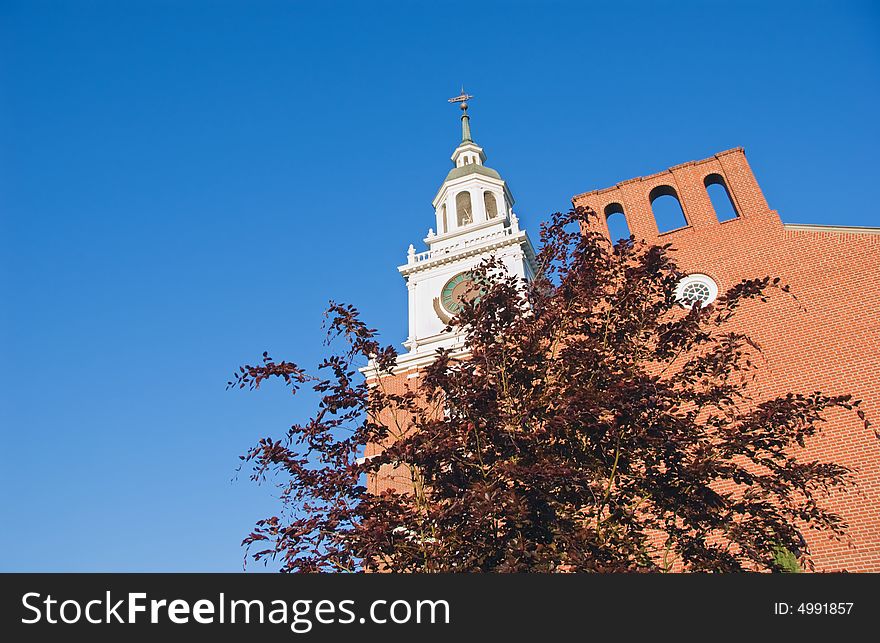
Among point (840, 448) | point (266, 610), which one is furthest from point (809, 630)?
point (840, 448)

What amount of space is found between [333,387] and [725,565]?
569 cm

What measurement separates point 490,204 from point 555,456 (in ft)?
110

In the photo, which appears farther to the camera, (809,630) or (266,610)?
(809,630)

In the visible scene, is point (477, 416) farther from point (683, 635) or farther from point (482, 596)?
point (683, 635)

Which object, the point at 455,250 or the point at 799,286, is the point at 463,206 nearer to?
the point at 455,250

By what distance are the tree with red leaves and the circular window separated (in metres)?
9.66

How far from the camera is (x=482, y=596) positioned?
241 inches

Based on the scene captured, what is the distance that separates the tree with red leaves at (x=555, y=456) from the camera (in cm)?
799

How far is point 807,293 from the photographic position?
58.3ft

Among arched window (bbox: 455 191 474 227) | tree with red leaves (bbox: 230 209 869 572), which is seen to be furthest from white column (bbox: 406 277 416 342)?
tree with red leaves (bbox: 230 209 869 572)

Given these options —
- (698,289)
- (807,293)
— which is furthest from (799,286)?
(698,289)

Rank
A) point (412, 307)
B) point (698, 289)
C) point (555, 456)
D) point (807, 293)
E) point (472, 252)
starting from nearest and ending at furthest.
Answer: point (555, 456)
point (807, 293)
point (698, 289)
point (412, 307)
point (472, 252)

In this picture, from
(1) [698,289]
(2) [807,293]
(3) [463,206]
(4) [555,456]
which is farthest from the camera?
(3) [463,206]

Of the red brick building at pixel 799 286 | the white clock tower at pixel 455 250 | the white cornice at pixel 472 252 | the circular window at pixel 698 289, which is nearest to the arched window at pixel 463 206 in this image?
the white clock tower at pixel 455 250
